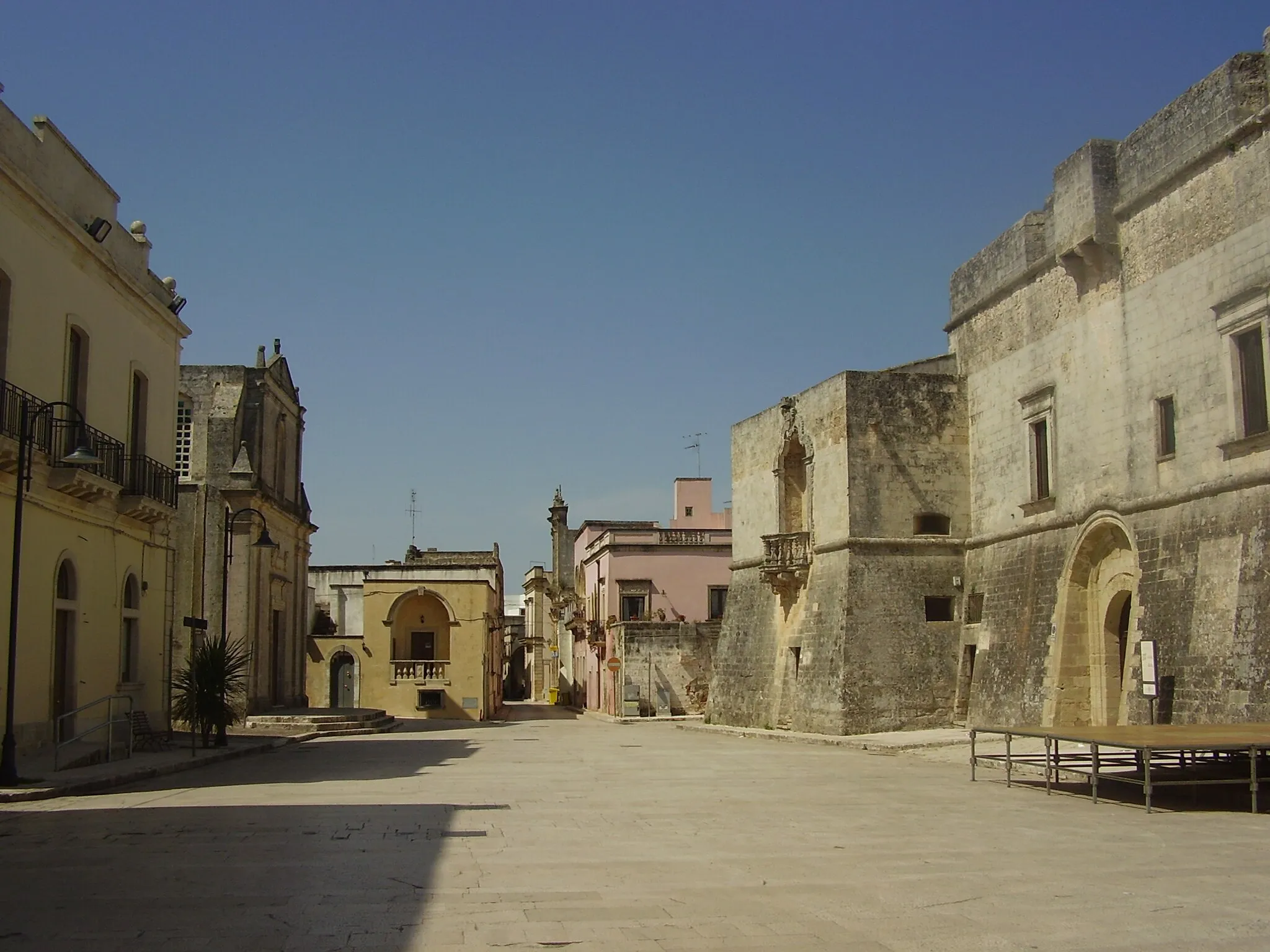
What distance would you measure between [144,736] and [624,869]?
13.9 m

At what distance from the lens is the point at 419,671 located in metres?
40.2

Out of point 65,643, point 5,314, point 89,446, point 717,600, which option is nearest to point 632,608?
point 717,600

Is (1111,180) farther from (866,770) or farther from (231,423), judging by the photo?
(231,423)

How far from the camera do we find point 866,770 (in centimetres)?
1808

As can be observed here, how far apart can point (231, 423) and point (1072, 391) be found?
62.7ft

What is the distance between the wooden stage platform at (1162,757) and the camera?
11719mm

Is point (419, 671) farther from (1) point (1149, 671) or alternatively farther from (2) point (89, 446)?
(1) point (1149, 671)

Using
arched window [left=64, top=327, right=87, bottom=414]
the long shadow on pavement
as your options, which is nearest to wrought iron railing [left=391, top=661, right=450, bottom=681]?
arched window [left=64, top=327, right=87, bottom=414]

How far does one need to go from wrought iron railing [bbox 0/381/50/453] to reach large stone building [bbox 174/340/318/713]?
10878mm

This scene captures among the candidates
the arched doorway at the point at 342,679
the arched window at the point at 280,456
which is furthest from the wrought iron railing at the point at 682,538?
the arched window at the point at 280,456

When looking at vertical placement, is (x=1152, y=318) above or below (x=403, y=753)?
above

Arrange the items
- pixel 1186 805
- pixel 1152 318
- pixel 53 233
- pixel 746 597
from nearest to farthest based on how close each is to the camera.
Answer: pixel 1186 805
pixel 53 233
pixel 1152 318
pixel 746 597

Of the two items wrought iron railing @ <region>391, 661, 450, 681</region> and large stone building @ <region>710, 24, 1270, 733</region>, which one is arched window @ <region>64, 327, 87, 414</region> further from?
wrought iron railing @ <region>391, 661, 450, 681</region>

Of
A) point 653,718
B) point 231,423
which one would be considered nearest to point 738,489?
point 653,718
